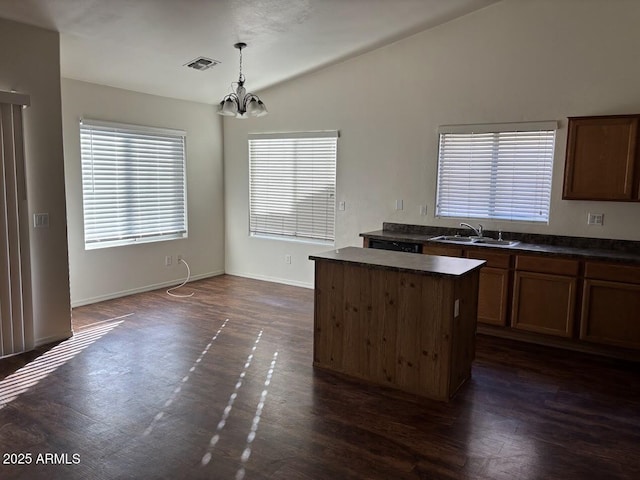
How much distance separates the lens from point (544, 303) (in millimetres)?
4312

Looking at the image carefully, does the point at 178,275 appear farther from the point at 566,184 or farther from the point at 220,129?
the point at 566,184

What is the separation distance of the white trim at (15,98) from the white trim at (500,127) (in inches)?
154

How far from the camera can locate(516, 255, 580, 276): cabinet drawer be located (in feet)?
13.6

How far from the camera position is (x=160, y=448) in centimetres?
262

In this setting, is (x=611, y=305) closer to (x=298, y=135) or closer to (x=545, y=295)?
(x=545, y=295)

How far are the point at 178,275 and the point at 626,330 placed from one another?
17.0ft

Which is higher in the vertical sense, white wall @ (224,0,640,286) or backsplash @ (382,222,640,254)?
white wall @ (224,0,640,286)

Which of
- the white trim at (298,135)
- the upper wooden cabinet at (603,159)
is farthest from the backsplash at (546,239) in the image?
the white trim at (298,135)

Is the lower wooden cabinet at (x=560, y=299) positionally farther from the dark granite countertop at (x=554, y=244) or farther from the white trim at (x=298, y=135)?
the white trim at (x=298, y=135)

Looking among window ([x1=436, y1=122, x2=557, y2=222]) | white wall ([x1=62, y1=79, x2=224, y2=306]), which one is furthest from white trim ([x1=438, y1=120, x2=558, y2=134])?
white wall ([x1=62, y1=79, x2=224, y2=306])

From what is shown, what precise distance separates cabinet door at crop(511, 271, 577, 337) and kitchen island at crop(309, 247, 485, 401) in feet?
3.48

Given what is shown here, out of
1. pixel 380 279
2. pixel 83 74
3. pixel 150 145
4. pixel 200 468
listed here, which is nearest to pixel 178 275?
pixel 150 145

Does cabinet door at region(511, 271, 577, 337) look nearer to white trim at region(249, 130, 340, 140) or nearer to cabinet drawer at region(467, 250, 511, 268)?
cabinet drawer at region(467, 250, 511, 268)

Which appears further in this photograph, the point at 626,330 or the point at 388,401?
the point at 626,330
